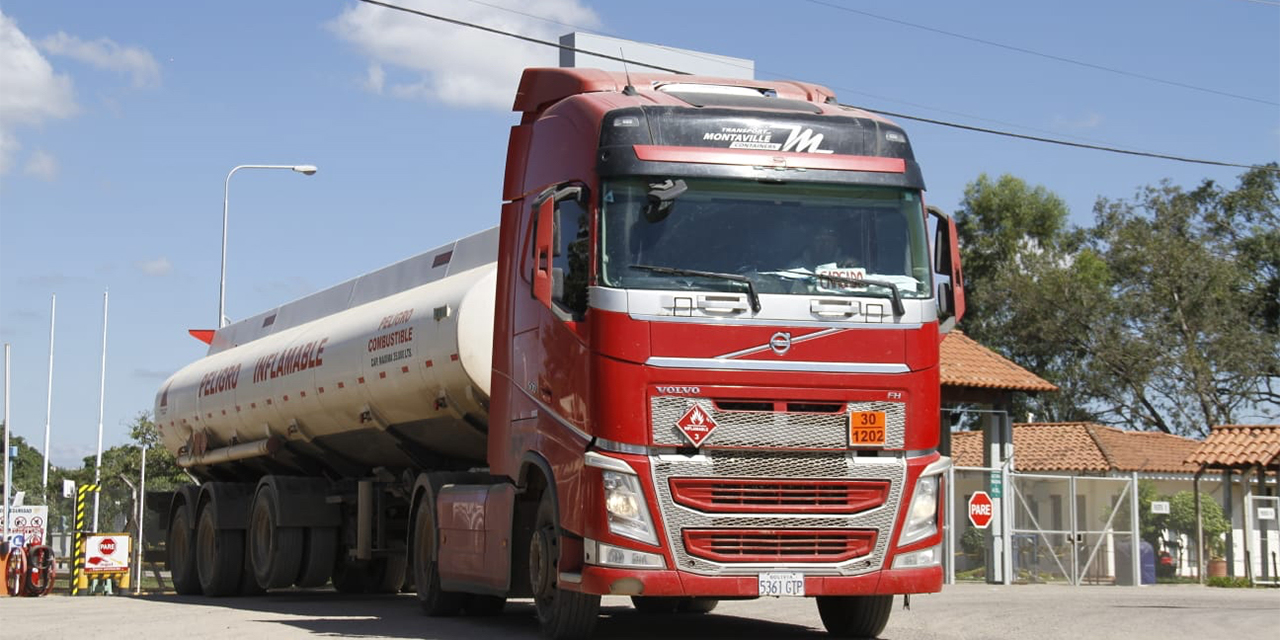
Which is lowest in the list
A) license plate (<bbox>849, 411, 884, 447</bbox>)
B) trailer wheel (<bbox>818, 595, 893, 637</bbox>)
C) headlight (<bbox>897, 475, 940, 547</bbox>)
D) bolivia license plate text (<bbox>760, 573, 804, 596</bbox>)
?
trailer wheel (<bbox>818, 595, 893, 637</bbox>)

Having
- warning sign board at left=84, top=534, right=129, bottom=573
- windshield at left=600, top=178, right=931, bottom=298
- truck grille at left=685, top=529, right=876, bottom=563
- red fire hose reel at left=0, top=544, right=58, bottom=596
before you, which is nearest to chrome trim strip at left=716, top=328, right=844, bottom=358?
windshield at left=600, top=178, right=931, bottom=298

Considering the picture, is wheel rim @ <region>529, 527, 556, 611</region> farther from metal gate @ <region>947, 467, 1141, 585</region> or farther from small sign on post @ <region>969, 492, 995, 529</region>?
small sign on post @ <region>969, 492, 995, 529</region>

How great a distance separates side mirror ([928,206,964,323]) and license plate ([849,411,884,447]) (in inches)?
38.1

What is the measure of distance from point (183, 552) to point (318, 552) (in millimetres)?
4241

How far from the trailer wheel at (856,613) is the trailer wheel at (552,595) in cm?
190

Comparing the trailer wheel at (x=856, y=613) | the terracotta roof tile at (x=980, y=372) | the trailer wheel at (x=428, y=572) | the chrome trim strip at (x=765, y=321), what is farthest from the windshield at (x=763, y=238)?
the terracotta roof tile at (x=980, y=372)

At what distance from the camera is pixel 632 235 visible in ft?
35.5

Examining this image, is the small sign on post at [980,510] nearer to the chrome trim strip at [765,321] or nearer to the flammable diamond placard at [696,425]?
the chrome trim strip at [765,321]

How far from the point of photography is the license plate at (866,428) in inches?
427

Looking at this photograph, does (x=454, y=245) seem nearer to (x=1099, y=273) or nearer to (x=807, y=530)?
(x=807, y=530)

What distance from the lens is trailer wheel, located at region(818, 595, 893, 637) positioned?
12.1 meters

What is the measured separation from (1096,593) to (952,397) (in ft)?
20.0

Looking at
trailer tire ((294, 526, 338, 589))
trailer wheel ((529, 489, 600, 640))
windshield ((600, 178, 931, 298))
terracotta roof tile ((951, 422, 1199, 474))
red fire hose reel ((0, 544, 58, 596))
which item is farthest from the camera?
terracotta roof tile ((951, 422, 1199, 474))

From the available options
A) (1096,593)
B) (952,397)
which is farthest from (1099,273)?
(1096,593)
